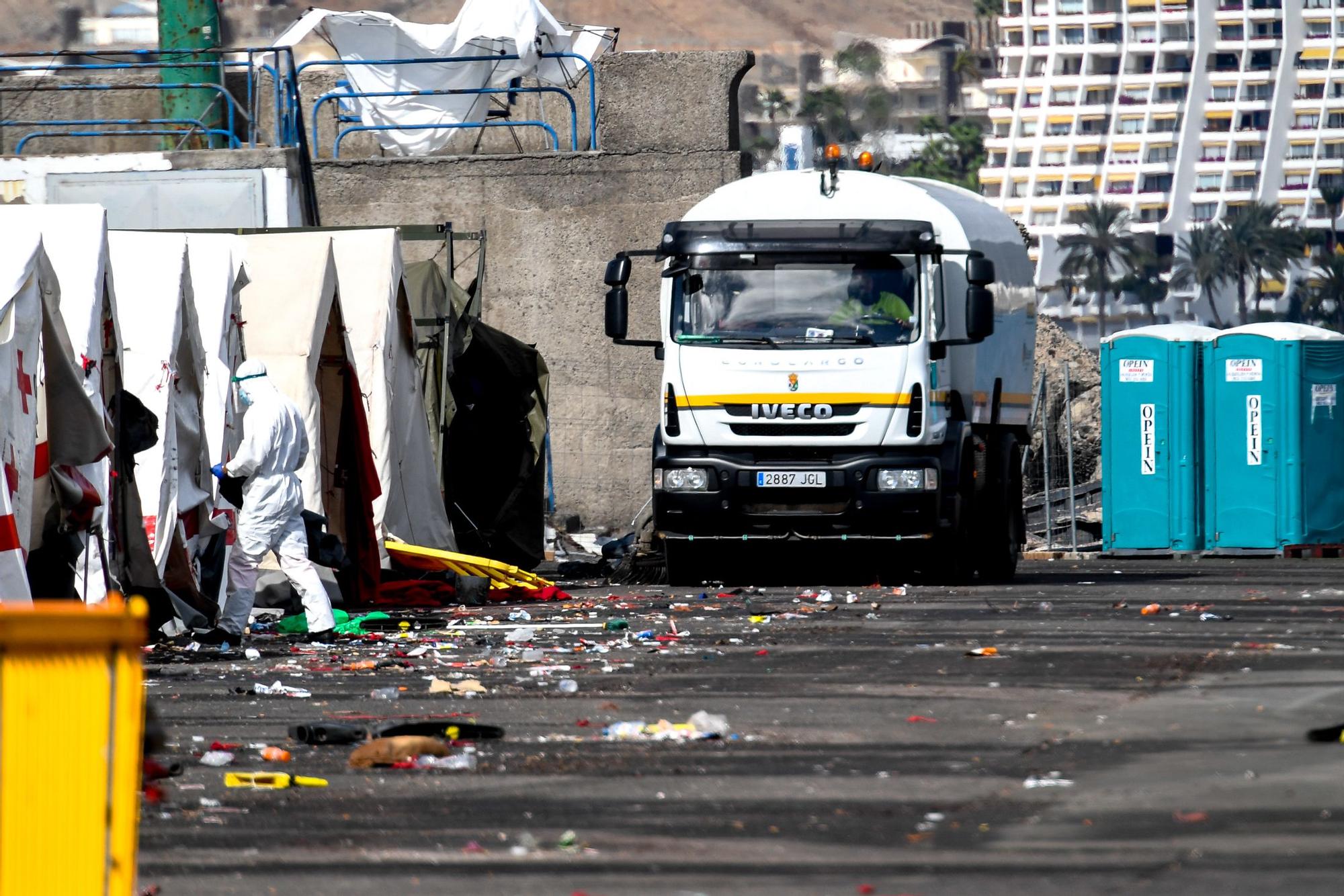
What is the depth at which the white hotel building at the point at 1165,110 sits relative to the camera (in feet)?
455

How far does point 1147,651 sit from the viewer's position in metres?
11.5

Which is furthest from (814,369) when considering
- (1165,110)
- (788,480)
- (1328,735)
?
(1165,110)

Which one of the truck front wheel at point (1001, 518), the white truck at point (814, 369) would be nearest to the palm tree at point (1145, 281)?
the truck front wheel at point (1001, 518)

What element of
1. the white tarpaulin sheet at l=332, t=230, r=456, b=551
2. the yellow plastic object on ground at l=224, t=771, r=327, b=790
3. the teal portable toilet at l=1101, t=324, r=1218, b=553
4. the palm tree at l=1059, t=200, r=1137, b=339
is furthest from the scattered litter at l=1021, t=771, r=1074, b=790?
the palm tree at l=1059, t=200, r=1137, b=339

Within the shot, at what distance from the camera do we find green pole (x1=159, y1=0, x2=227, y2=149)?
26766 mm

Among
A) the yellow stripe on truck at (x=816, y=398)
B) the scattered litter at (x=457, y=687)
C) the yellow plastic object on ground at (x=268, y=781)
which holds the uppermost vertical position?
the yellow stripe on truck at (x=816, y=398)

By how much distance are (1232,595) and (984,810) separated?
9.47 meters

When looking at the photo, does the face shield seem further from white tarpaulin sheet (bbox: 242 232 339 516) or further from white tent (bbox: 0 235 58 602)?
white tarpaulin sheet (bbox: 242 232 339 516)

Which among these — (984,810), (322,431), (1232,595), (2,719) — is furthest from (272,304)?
(2,719)

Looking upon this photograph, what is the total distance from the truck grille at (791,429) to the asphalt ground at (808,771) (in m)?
3.39

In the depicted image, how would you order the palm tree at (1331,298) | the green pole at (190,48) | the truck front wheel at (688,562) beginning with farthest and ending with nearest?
1. the palm tree at (1331,298)
2. the green pole at (190,48)
3. the truck front wheel at (688,562)

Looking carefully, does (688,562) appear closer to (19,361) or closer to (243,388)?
(243,388)

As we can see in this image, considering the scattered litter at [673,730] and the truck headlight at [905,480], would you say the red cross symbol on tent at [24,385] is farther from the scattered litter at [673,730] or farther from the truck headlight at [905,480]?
the truck headlight at [905,480]

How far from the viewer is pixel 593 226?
24.3 metres
